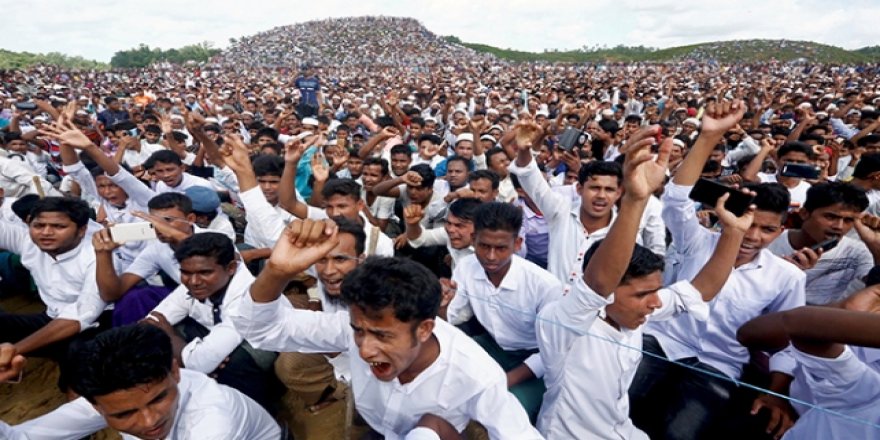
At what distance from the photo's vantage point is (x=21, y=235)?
12.7 feet

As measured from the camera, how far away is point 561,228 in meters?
3.47

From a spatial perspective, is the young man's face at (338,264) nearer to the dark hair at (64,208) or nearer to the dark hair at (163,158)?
the dark hair at (64,208)

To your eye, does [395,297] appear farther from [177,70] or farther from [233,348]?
[177,70]

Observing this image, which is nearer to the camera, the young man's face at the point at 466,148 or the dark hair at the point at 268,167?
the dark hair at the point at 268,167

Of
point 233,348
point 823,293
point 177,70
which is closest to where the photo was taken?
point 233,348

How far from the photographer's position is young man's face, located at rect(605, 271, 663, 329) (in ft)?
6.69

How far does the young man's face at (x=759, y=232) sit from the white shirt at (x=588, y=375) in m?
1.01

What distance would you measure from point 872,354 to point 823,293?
1422mm

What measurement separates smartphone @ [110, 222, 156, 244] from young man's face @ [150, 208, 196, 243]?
2.65 feet

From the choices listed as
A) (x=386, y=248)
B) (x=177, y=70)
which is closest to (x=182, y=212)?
(x=386, y=248)

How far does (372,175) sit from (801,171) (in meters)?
4.29

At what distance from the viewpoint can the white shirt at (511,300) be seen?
9.53ft

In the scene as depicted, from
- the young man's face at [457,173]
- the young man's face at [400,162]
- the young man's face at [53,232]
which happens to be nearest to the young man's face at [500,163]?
the young man's face at [457,173]

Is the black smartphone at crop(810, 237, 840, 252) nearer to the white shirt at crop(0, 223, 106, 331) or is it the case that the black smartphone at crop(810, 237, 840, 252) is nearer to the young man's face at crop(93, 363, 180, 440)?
the young man's face at crop(93, 363, 180, 440)
